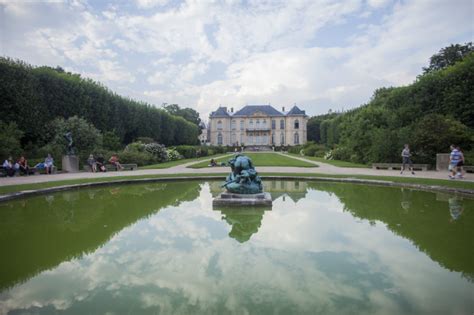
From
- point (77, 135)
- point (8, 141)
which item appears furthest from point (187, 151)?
point (8, 141)

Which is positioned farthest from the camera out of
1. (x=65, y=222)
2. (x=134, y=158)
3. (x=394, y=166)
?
(x=134, y=158)

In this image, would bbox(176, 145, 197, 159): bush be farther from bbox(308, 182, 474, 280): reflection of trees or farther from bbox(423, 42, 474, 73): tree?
bbox(423, 42, 474, 73): tree

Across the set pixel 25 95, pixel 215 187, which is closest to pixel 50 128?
pixel 25 95

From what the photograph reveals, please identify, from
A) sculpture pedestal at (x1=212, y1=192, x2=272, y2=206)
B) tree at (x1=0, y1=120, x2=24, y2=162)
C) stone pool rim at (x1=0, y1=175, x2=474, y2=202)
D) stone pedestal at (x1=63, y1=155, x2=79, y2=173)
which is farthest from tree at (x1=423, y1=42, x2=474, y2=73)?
tree at (x1=0, y1=120, x2=24, y2=162)

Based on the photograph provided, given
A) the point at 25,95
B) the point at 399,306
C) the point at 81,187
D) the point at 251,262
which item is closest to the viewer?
the point at 399,306

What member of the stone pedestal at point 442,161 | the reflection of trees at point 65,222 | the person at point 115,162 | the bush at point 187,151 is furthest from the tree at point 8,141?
the stone pedestal at point 442,161

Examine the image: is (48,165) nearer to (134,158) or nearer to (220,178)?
(134,158)

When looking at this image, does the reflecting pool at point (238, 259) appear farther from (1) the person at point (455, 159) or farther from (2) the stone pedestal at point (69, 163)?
(2) the stone pedestal at point (69, 163)

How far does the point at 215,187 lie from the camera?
898cm

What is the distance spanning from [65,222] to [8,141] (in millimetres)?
9942

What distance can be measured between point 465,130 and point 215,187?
11.6 metres

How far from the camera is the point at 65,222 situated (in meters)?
5.00

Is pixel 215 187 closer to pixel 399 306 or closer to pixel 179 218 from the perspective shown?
pixel 179 218

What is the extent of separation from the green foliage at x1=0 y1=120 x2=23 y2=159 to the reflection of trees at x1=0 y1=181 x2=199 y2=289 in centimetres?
652
